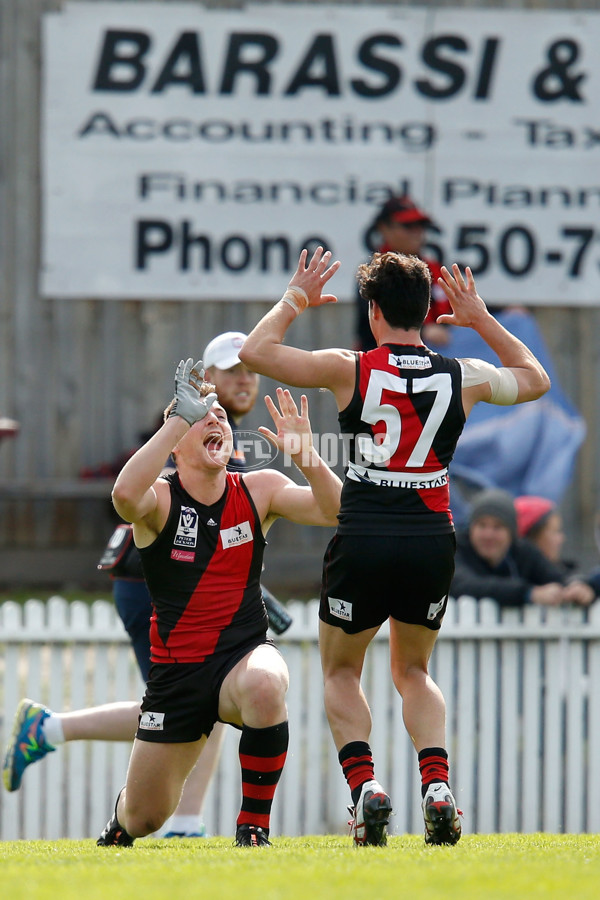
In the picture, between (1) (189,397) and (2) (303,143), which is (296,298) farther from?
(2) (303,143)

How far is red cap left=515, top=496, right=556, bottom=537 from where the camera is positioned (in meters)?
8.81

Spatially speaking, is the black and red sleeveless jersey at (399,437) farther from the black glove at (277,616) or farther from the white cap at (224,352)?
the black glove at (277,616)

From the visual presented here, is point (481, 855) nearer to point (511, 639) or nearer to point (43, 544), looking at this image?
point (511, 639)

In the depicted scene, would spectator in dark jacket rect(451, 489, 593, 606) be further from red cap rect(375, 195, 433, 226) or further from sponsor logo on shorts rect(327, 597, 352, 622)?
sponsor logo on shorts rect(327, 597, 352, 622)

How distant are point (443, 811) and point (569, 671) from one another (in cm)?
317

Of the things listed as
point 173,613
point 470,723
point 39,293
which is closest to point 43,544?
point 39,293

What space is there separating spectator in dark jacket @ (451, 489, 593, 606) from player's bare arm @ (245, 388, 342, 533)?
2816mm

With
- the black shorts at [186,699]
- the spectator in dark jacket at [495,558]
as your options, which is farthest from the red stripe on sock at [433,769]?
the spectator in dark jacket at [495,558]

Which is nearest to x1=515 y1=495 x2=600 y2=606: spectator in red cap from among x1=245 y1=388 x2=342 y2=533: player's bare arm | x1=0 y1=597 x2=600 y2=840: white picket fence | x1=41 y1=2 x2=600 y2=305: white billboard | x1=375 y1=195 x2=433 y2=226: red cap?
x1=0 y1=597 x2=600 y2=840: white picket fence

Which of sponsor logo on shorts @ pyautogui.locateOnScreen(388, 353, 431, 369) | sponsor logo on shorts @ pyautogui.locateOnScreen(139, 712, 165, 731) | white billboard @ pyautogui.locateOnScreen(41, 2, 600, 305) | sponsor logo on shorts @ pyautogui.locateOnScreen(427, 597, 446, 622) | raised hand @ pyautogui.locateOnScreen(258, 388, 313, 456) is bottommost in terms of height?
sponsor logo on shorts @ pyautogui.locateOnScreen(139, 712, 165, 731)

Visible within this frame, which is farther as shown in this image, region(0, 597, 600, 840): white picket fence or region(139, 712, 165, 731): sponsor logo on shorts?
region(0, 597, 600, 840): white picket fence

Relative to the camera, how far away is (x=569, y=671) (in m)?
7.14

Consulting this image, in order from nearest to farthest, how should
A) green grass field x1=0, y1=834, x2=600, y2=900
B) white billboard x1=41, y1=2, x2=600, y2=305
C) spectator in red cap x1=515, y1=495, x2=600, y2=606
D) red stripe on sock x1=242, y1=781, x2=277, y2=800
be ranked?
green grass field x1=0, y1=834, x2=600, y2=900
red stripe on sock x1=242, y1=781, x2=277, y2=800
spectator in red cap x1=515, y1=495, x2=600, y2=606
white billboard x1=41, y1=2, x2=600, y2=305

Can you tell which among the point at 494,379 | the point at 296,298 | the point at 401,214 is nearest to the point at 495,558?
the point at 401,214
